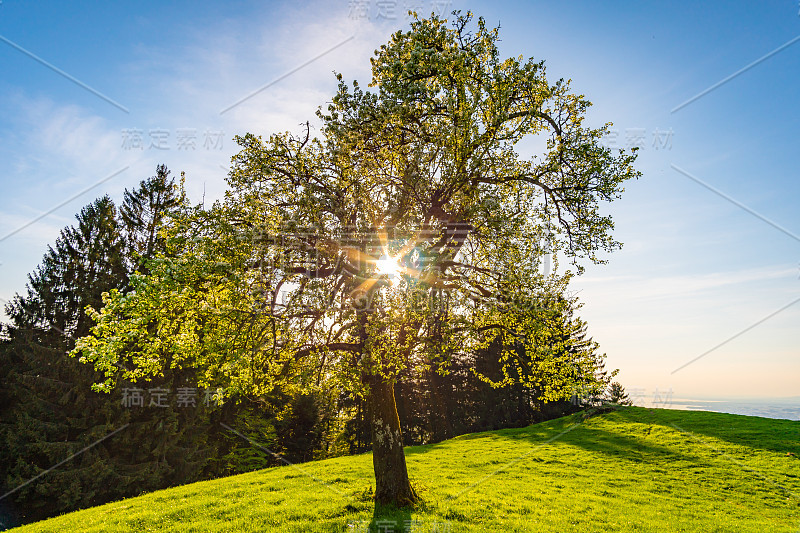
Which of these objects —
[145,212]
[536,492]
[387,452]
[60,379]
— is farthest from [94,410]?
[536,492]

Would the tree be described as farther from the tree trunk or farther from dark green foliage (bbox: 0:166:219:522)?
dark green foliage (bbox: 0:166:219:522)

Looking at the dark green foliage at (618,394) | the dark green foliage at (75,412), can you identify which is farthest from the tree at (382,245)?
the dark green foliage at (618,394)

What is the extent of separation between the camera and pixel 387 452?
15992 mm

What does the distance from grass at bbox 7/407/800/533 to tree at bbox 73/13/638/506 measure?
3.51 m

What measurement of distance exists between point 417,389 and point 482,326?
48.4 metres

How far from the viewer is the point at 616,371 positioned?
1594 centimetres

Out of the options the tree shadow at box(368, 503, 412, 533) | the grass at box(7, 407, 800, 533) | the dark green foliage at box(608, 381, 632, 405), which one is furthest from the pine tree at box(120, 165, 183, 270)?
the dark green foliage at box(608, 381, 632, 405)

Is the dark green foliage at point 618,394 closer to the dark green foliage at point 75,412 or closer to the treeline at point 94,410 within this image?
the treeline at point 94,410

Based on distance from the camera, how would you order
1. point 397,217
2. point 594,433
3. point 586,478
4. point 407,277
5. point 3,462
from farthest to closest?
point 594,433 → point 3,462 → point 586,478 → point 397,217 → point 407,277

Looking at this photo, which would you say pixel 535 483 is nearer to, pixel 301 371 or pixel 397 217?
pixel 301 371

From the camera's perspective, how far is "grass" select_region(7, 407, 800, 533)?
607 inches

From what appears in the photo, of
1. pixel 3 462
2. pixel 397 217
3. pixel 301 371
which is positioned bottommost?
pixel 3 462

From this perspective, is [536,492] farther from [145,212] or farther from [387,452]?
[145,212]

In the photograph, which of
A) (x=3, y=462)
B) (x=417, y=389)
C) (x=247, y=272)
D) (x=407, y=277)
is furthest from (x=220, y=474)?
(x=407, y=277)
